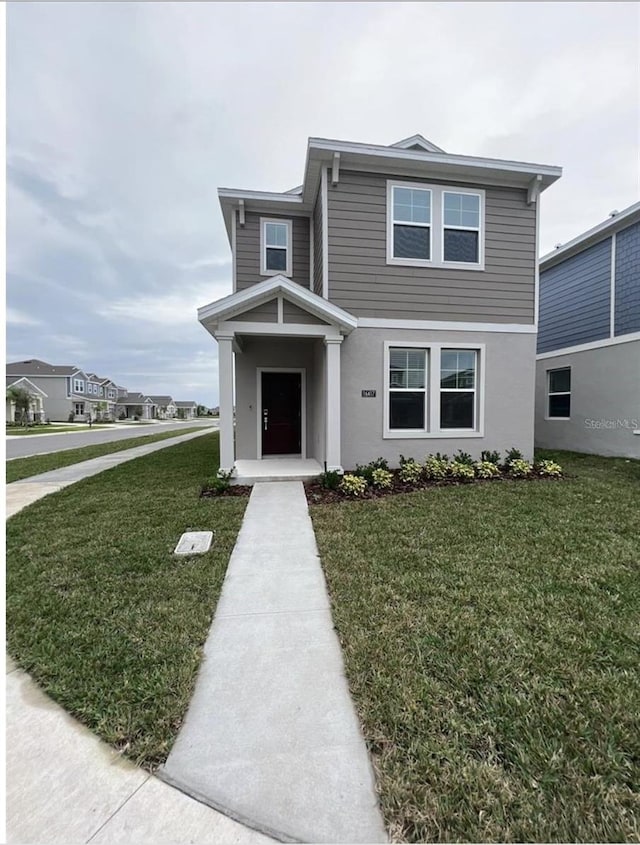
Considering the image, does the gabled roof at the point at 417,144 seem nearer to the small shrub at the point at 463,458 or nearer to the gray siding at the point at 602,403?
the small shrub at the point at 463,458

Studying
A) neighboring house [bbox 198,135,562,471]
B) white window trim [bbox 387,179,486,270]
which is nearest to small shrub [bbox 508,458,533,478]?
neighboring house [bbox 198,135,562,471]

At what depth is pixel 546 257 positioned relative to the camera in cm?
1285

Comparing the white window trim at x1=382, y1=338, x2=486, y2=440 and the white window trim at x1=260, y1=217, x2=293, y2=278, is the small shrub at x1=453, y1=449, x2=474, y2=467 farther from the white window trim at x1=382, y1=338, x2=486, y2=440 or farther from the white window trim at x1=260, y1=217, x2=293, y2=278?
the white window trim at x1=260, y1=217, x2=293, y2=278

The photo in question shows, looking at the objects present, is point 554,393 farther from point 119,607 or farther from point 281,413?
point 119,607

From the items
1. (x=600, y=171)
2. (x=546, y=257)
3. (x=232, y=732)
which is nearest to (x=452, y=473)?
(x=232, y=732)

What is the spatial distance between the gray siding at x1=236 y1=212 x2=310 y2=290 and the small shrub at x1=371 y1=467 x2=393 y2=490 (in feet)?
17.3

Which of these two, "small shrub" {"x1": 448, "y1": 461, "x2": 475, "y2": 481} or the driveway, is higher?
"small shrub" {"x1": 448, "y1": 461, "x2": 475, "y2": 481}

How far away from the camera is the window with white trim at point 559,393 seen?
1230 centimetres

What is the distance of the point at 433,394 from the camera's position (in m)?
8.30

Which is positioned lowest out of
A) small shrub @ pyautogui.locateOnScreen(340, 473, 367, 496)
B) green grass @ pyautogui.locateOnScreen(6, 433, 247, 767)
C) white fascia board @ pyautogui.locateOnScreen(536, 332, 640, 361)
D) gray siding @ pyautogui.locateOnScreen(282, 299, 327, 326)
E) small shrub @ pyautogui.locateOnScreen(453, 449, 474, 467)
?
green grass @ pyautogui.locateOnScreen(6, 433, 247, 767)

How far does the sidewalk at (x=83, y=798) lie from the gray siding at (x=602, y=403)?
39.6ft

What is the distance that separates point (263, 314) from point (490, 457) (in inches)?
218

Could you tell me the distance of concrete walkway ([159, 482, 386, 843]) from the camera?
5.27 feet

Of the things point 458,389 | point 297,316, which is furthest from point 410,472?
point 297,316
